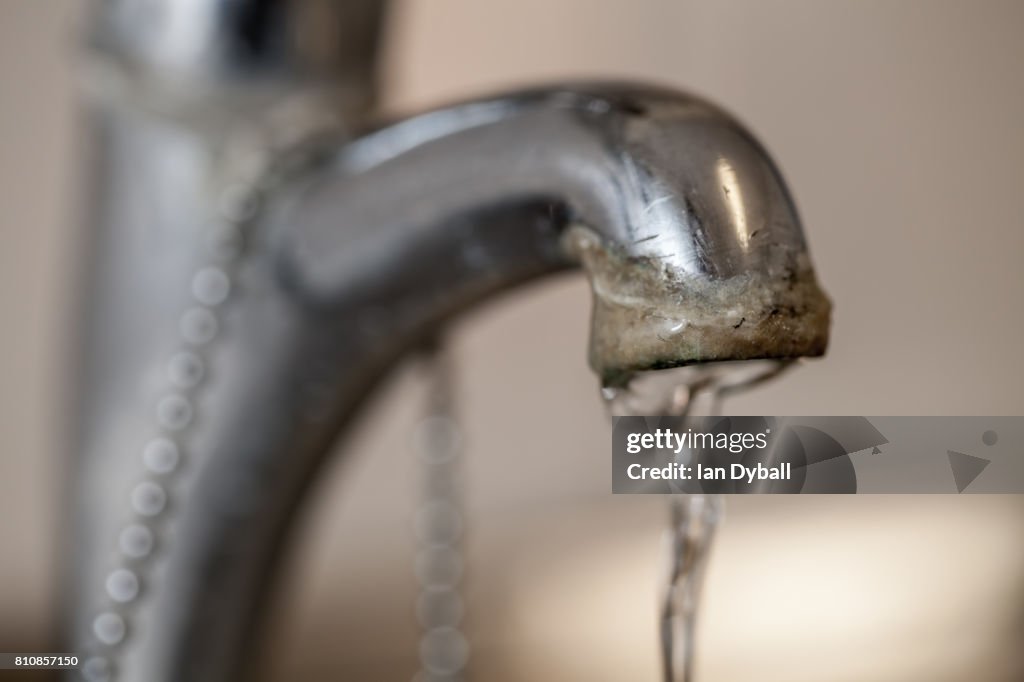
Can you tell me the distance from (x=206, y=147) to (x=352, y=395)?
7 centimetres

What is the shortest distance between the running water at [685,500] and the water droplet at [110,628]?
0.49ft

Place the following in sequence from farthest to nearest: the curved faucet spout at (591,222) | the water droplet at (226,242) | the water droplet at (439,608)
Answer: the water droplet at (439,608)
the water droplet at (226,242)
the curved faucet spout at (591,222)

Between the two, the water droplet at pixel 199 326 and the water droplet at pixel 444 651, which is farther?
the water droplet at pixel 444 651

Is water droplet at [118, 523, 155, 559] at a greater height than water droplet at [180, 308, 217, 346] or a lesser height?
lesser

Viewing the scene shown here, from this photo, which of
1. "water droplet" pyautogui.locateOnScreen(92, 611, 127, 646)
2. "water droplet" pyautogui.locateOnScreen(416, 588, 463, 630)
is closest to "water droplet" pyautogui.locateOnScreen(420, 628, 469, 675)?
"water droplet" pyautogui.locateOnScreen(416, 588, 463, 630)

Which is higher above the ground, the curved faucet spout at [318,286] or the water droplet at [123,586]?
the curved faucet spout at [318,286]

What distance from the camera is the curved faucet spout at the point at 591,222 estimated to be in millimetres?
158

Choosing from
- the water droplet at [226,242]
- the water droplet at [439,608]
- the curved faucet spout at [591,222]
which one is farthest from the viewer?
the water droplet at [439,608]

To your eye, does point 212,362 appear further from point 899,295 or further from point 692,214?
point 899,295

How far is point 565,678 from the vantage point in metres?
0.44

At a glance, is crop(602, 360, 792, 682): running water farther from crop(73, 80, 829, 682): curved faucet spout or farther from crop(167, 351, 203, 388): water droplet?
crop(167, 351, 203, 388): water droplet

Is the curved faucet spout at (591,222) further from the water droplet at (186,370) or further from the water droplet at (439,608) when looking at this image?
the water droplet at (439,608)

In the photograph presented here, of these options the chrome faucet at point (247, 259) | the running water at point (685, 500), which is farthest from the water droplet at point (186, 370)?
the running water at point (685, 500)

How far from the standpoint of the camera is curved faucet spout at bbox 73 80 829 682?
0.53 ft
